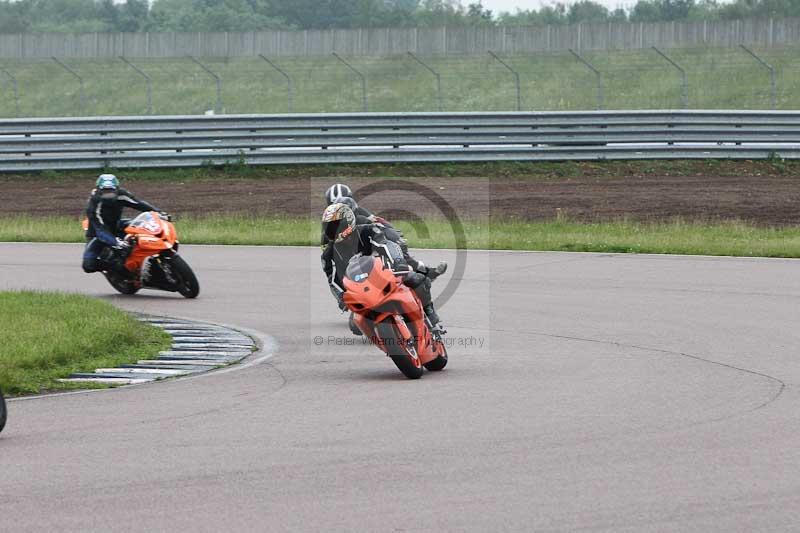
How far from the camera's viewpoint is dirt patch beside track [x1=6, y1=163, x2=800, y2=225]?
25.4m

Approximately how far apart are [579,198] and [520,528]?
21.1 m

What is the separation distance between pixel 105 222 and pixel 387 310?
23.6 ft

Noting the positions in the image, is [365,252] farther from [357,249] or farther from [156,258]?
[156,258]

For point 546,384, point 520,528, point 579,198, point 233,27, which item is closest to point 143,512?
point 520,528

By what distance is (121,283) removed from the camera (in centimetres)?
1673

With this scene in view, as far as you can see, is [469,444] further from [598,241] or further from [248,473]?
[598,241]

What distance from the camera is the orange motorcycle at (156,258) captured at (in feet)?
52.4

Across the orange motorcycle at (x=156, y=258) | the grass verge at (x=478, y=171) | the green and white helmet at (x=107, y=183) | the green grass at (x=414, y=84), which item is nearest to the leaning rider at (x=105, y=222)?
the green and white helmet at (x=107, y=183)

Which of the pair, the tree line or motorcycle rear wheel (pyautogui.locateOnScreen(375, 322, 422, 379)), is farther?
the tree line

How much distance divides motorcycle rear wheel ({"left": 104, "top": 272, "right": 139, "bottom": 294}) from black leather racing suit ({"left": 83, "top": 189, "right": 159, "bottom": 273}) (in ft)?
0.58

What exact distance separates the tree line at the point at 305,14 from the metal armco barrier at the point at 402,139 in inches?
1674

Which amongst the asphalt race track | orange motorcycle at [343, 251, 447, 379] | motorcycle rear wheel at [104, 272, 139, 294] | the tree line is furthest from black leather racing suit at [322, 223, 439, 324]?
the tree line

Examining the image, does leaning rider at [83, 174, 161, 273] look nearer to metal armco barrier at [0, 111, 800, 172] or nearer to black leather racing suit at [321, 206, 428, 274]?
Answer: black leather racing suit at [321, 206, 428, 274]

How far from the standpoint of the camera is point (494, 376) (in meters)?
10.6
